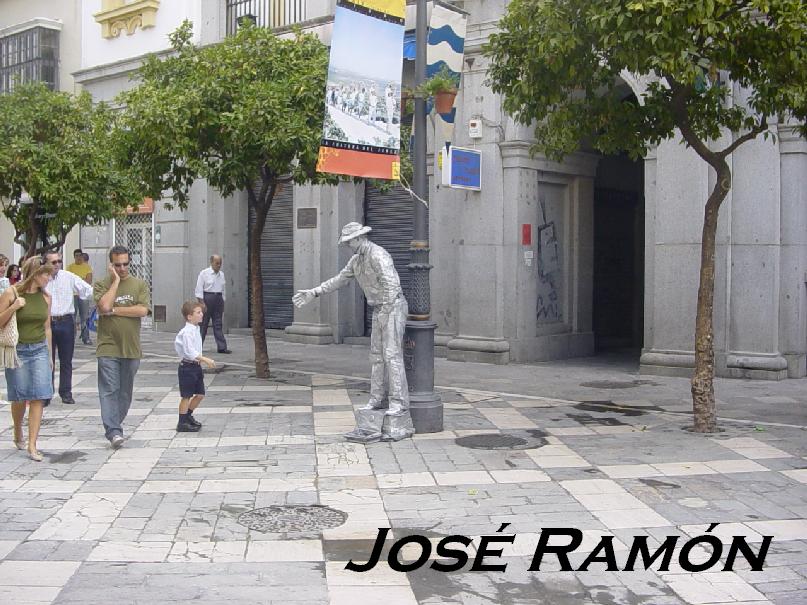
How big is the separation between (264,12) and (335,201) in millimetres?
4663

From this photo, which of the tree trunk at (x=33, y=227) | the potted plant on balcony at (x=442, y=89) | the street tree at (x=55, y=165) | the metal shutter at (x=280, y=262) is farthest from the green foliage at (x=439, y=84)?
the metal shutter at (x=280, y=262)

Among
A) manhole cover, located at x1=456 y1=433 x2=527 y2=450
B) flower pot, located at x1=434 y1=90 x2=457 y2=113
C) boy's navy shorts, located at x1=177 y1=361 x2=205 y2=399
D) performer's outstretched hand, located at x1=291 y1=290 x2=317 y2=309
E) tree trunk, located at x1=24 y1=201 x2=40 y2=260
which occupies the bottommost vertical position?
manhole cover, located at x1=456 y1=433 x2=527 y2=450

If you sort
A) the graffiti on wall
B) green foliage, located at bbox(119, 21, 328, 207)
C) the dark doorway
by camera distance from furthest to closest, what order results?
the dark doorway, the graffiti on wall, green foliage, located at bbox(119, 21, 328, 207)

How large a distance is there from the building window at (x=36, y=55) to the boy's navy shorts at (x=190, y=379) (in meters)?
17.3

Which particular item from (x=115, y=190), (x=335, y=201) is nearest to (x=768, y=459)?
(x=335, y=201)

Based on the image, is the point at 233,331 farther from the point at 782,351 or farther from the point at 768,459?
the point at 768,459

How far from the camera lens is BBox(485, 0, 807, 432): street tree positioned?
337 inches

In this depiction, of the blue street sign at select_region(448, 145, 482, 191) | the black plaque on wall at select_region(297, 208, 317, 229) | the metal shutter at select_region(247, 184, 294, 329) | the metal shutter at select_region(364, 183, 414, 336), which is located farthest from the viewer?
the metal shutter at select_region(247, 184, 294, 329)

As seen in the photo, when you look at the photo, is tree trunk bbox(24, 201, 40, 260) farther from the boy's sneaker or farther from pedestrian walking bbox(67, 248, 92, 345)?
the boy's sneaker

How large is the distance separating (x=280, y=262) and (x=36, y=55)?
9.91m

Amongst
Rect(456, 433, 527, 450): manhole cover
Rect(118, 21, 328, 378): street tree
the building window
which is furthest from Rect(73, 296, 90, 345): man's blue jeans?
Rect(456, 433, 527, 450): manhole cover

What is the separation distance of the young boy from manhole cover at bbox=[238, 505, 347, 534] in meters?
2.88

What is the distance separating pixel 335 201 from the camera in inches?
728

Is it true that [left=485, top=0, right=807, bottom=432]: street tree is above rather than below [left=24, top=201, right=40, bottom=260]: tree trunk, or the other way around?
above
